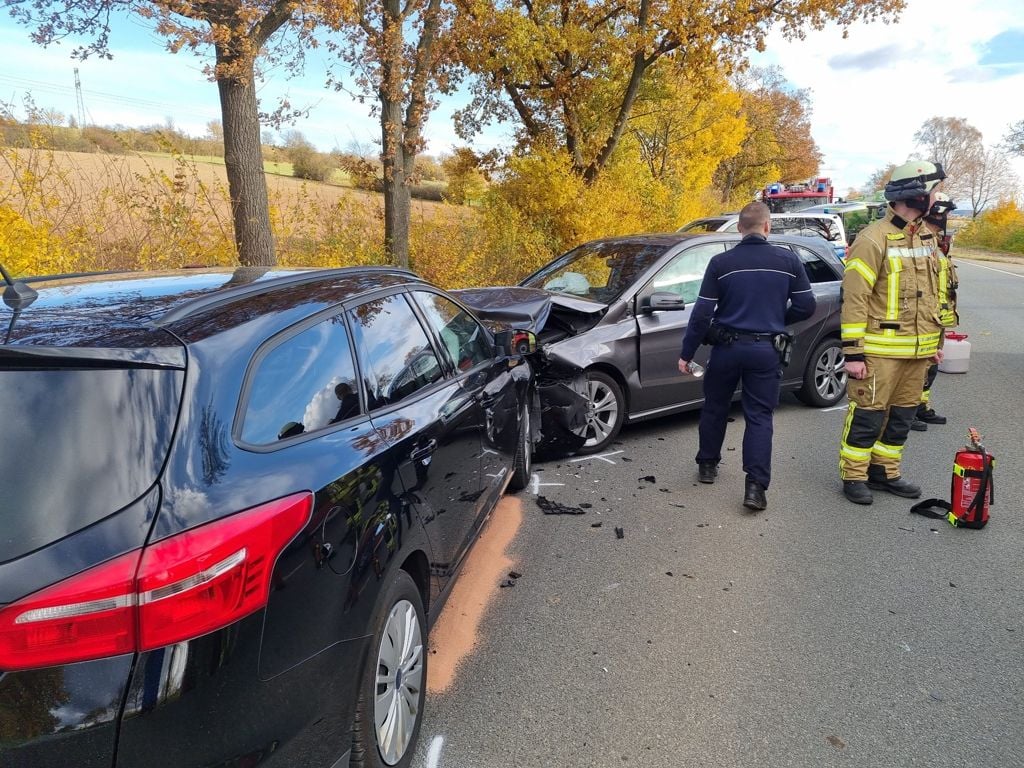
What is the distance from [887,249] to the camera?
4.59 meters

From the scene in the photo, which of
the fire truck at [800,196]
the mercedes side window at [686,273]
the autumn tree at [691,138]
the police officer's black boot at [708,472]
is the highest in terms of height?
the autumn tree at [691,138]

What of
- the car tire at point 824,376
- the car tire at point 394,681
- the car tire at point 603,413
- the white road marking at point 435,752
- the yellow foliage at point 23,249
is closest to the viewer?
the car tire at point 394,681

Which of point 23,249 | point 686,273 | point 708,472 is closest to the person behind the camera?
point 708,472

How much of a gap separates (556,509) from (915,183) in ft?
10.2

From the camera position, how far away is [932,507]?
4.60 m

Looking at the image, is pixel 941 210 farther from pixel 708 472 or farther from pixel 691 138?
pixel 691 138

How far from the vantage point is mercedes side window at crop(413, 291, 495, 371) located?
11.1ft

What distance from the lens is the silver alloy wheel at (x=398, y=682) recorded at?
7.17 feet

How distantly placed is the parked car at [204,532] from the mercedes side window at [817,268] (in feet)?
19.3

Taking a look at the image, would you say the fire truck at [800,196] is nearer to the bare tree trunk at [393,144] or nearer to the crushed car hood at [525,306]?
the bare tree trunk at [393,144]

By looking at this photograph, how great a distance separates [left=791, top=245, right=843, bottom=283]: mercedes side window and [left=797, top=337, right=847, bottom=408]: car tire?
0.63 meters

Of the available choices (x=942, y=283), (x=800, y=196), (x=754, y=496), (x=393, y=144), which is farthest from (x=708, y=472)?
(x=800, y=196)

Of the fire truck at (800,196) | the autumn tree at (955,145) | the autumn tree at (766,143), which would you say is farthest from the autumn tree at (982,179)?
the fire truck at (800,196)

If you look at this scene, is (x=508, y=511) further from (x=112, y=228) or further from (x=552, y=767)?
(x=112, y=228)
